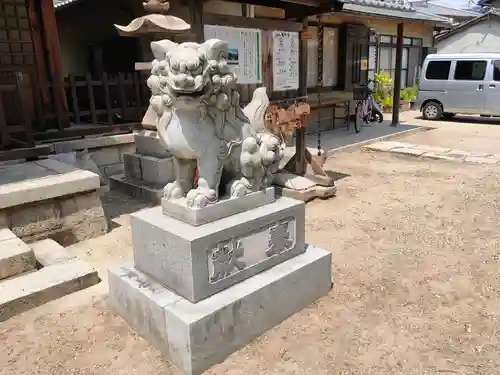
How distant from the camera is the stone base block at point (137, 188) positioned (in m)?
5.83

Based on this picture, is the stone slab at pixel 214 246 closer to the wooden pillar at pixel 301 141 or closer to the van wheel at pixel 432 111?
the wooden pillar at pixel 301 141

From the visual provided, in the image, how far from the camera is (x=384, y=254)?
4.38m

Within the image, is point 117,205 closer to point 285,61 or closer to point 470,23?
point 285,61

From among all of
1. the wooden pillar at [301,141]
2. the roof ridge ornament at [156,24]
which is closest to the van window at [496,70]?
the wooden pillar at [301,141]

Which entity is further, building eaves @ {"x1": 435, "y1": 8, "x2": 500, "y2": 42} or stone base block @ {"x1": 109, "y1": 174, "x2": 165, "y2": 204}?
building eaves @ {"x1": 435, "y1": 8, "x2": 500, "y2": 42}

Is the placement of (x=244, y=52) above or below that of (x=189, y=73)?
above

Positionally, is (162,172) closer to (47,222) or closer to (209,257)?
(47,222)

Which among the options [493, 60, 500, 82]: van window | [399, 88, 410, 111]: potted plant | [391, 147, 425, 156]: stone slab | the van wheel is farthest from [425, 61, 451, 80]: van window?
[391, 147, 425, 156]: stone slab

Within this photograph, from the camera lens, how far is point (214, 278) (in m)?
2.88

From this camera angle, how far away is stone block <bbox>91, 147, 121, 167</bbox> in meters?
6.89

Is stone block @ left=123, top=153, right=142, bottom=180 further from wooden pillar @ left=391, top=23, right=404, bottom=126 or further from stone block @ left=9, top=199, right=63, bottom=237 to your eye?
wooden pillar @ left=391, top=23, right=404, bottom=126

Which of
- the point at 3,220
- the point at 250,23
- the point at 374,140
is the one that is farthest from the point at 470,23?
the point at 3,220

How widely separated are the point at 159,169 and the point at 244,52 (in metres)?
2.77

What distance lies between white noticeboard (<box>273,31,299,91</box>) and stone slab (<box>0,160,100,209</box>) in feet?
14.5
